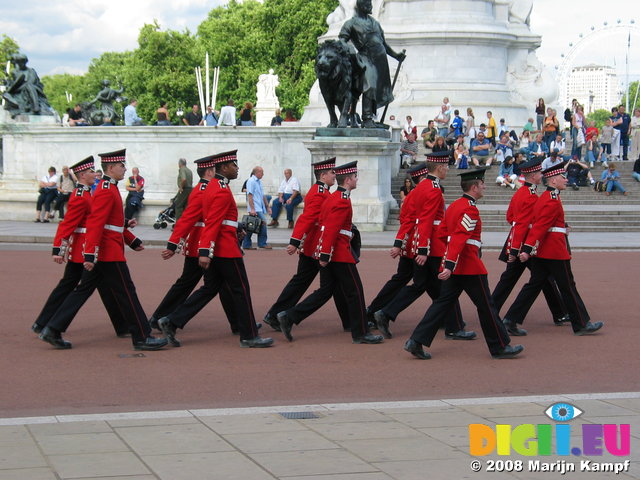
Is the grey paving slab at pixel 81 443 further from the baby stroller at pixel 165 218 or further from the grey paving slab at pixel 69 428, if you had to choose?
the baby stroller at pixel 165 218

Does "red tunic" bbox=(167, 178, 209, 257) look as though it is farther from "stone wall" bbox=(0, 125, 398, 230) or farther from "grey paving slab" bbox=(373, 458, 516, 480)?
"stone wall" bbox=(0, 125, 398, 230)

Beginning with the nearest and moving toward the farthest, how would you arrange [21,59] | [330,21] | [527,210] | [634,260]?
[527,210]
[634,260]
[21,59]
[330,21]

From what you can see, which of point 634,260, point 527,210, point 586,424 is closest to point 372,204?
point 634,260

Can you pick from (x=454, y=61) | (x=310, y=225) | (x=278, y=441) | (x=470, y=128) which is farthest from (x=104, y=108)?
(x=278, y=441)

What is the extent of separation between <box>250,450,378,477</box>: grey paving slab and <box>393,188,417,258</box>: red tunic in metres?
5.21

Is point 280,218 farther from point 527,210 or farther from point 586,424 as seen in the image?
point 586,424

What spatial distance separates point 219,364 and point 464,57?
30506 mm

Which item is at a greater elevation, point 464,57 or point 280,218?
point 464,57

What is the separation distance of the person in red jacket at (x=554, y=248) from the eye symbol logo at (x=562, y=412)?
12.6 feet

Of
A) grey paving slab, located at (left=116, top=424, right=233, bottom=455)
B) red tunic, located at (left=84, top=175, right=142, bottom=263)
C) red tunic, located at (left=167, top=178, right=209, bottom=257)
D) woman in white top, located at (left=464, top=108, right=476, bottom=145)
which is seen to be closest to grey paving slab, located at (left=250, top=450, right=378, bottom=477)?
grey paving slab, located at (left=116, top=424, right=233, bottom=455)

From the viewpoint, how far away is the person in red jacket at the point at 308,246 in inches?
467

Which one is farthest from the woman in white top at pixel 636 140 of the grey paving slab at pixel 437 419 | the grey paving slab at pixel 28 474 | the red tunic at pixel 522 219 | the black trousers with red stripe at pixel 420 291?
the grey paving slab at pixel 28 474

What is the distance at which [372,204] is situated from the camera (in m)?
26.2

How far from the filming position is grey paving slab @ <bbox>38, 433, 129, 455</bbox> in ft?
22.8
